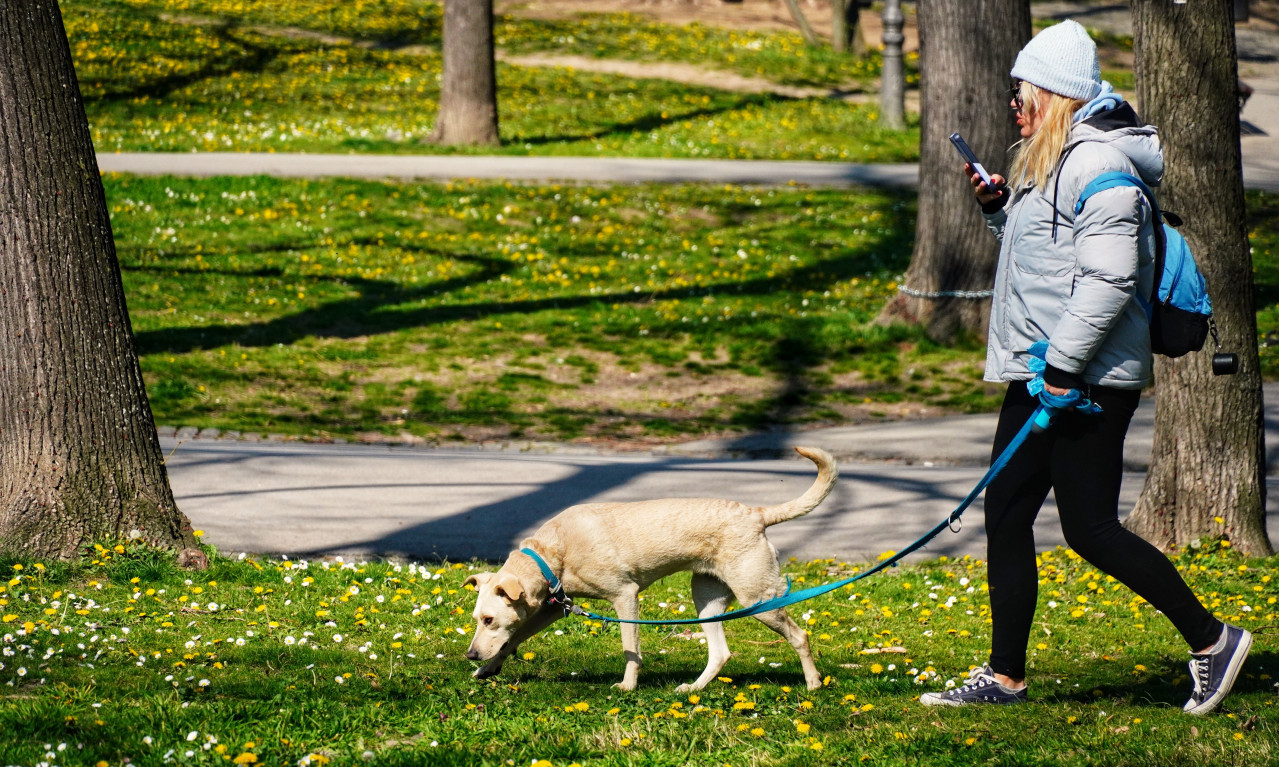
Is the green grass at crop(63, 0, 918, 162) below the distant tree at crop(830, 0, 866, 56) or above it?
below

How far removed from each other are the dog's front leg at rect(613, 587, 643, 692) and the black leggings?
131cm

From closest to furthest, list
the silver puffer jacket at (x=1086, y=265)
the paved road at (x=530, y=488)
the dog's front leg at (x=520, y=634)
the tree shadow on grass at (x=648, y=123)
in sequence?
the silver puffer jacket at (x=1086, y=265) < the dog's front leg at (x=520, y=634) < the paved road at (x=530, y=488) < the tree shadow on grass at (x=648, y=123)

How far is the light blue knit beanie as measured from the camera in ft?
13.3

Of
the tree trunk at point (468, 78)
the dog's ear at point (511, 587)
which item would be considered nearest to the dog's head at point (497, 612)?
the dog's ear at point (511, 587)

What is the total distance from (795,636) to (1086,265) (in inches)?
68.7

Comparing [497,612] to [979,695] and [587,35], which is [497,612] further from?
[587,35]

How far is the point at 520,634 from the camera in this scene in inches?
181

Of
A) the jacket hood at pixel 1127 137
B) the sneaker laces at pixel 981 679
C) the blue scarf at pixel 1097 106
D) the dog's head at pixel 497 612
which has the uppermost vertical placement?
the blue scarf at pixel 1097 106

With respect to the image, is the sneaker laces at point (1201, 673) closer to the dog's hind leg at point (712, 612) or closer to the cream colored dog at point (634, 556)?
the cream colored dog at point (634, 556)

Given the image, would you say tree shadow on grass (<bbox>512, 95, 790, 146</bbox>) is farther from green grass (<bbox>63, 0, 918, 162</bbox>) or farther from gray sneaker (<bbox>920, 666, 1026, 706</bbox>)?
gray sneaker (<bbox>920, 666, 1026, 706</bbox>)

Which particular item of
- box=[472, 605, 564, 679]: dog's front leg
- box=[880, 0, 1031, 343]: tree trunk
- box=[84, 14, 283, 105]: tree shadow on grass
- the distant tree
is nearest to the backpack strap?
box=[472, 605, 564, 679]: dog's front leg

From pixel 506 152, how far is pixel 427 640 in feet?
51.3

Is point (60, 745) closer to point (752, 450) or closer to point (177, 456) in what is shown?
point (177, 456)

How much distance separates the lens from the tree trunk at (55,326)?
5.74m
